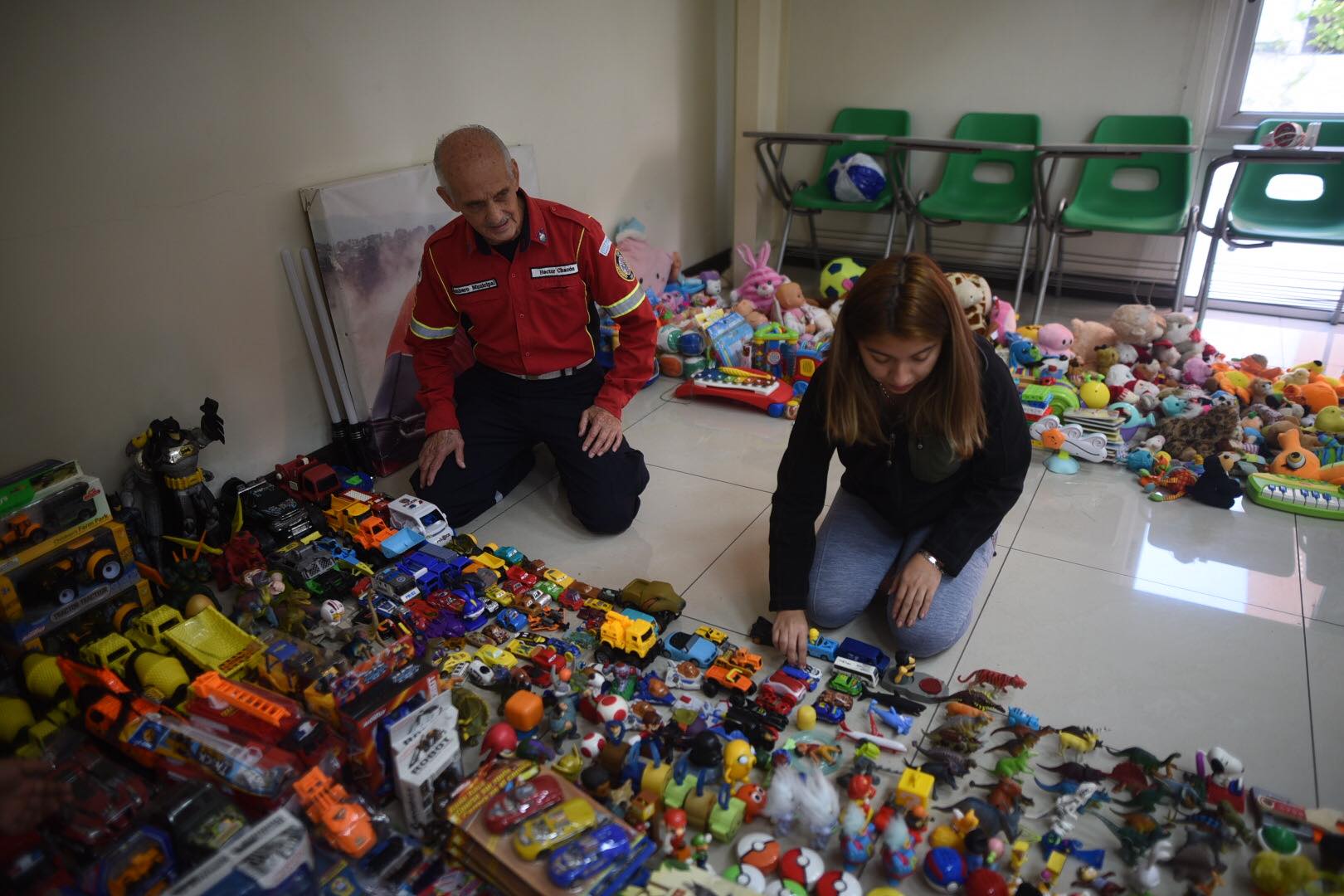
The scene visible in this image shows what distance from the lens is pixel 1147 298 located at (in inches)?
187

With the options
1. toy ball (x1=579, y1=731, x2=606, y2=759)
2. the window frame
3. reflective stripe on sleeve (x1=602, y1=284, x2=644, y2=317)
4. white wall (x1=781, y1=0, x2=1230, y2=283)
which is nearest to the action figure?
reflective stripe on sleeve (x1=602, y1=284, x2=644, y2=317)

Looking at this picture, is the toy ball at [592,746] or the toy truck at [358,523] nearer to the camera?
the toy ball at [592,746]

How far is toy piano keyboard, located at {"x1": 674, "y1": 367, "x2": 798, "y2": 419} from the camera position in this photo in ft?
12.0

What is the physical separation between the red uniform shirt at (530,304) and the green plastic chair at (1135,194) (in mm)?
2482

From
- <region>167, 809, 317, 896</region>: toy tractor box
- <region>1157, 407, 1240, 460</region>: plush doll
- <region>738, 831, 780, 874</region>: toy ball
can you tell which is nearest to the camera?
<region>167, 809, 317, 896</region>: toy tractor box

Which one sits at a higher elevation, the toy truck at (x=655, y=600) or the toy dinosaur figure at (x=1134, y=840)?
the toy truck at (x=655, y=600)

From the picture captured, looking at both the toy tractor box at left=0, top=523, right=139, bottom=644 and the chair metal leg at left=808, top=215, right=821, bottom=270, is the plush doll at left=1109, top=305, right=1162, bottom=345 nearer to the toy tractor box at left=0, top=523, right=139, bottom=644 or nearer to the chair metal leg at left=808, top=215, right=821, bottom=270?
the chair metal leg at left=808, top=215, right=821, bottom=270

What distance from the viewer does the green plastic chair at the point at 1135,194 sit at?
4.19 metres

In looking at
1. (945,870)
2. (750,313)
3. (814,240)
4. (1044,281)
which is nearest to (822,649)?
(945,870)

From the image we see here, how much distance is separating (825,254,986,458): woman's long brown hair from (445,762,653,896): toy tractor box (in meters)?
0.99

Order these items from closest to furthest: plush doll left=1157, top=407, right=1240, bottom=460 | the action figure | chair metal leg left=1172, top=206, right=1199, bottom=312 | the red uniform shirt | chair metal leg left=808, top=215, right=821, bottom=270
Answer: the action figure → the red uniform shirt → plush doll left=1157, top=407, right=1240, bottom=460 → chair metal leg left=1172, top=206, right=1199, bottom=312 → chair metal leg left=808, top=215, right=821, bottom=270

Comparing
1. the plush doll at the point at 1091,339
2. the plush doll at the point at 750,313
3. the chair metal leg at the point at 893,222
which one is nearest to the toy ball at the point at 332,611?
the plush doll at the point at 750,313

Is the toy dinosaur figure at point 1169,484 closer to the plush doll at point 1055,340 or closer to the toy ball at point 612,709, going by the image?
the plush doll at point 1055,340

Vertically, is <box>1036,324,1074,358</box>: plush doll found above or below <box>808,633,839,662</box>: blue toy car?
above
